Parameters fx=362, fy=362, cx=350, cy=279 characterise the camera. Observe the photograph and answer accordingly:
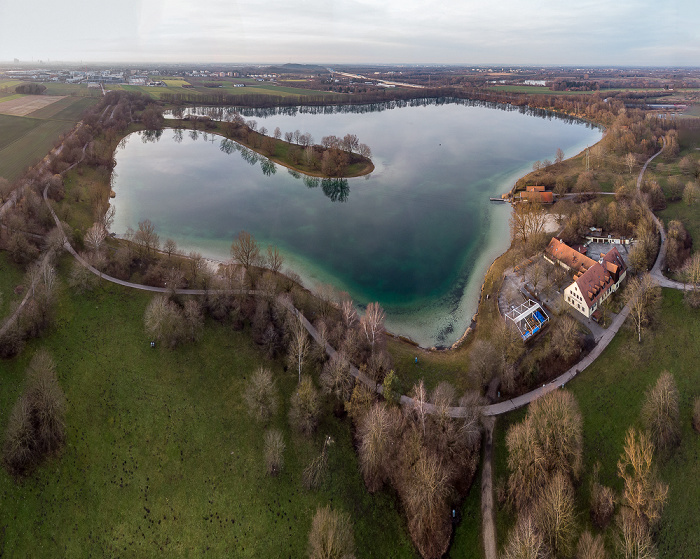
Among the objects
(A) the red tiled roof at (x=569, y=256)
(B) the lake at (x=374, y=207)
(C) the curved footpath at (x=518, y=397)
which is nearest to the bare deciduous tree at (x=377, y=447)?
(C) the curved footpath at (x=518, y=397)

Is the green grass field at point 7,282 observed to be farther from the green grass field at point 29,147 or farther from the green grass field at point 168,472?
the green grass field at point 29,147

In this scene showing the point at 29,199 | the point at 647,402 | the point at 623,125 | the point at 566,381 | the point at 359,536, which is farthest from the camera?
the point at 623,125

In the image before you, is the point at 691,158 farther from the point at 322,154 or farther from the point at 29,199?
the point at 29,199

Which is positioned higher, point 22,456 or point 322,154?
point 322,154

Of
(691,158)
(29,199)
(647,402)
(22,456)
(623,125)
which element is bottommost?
(22,456)

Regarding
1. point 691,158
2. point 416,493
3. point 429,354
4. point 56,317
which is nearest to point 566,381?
point 429,354

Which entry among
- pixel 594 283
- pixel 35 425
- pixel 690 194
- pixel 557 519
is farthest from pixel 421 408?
pixel 690 194
